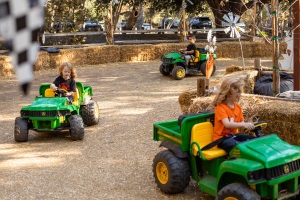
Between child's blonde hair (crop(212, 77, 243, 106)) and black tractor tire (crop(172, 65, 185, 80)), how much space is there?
847 cm

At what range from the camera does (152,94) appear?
10.7m

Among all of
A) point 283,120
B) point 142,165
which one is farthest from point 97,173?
point 283,120

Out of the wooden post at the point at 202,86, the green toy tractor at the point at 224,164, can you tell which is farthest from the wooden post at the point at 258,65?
the green toy tractor at the point at 224,164

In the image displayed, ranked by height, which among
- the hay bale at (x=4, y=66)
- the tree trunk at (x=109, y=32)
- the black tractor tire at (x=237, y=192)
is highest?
the tree trunk at (x=109, y=32)

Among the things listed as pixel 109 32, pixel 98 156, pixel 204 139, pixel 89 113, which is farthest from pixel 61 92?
pixel 109 32

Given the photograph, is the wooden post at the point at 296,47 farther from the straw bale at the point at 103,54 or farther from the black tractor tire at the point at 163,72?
the straw bale at the point at 103,54

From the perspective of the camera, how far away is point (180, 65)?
12.9 m

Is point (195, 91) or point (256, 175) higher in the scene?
point (195, 91)

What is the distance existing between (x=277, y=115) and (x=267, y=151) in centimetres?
164

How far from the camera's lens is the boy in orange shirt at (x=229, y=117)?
4.02 metres

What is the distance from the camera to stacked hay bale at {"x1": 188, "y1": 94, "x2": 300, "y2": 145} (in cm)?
513

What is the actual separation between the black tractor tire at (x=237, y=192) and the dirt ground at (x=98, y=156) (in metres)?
0.86

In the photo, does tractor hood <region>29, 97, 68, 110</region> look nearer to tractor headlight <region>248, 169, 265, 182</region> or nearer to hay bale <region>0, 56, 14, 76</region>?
tractor headlight <region>248, 169, 265, 182</region>

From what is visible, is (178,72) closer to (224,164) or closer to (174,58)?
(174,58)
